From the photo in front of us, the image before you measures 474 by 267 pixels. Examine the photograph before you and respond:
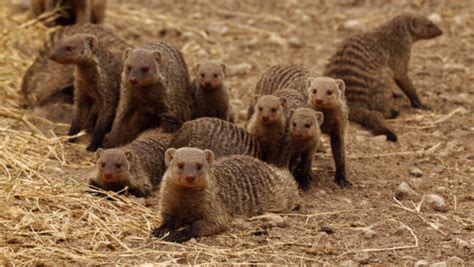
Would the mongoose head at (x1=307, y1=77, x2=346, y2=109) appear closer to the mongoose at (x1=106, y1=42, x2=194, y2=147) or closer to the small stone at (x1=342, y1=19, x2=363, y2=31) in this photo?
the mongoose at (x1=106, y1=42, x2=194, y2=147)

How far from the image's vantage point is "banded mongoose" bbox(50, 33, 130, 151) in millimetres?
6059

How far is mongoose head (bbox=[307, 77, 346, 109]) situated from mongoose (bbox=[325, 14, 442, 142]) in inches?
41.1

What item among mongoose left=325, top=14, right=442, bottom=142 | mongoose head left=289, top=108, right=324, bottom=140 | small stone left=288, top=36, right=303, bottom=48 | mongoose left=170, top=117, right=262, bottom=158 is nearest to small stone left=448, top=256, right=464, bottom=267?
mongoose head left=289, top=108, right=324, bottom=140

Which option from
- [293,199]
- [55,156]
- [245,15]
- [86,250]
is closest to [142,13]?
[245,15]

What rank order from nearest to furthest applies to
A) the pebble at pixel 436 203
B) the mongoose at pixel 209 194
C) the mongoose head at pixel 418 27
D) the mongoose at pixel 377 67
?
the mongoose at pixel 209 194 < the pebble at pixel 436 203 < the mongoose at pixel 377 67 < the mongoose head at pixel 418 27

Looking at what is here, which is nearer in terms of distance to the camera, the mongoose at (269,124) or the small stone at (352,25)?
the mongoose at (269,124)

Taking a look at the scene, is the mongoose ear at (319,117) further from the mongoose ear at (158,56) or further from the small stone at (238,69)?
the small stone at (238,69)

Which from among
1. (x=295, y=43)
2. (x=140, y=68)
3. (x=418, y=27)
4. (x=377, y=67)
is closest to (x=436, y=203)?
(x=140, y=68)

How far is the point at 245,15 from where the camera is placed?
30.5 feet

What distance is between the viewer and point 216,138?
536 cm

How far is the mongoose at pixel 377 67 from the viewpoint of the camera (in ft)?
22.7

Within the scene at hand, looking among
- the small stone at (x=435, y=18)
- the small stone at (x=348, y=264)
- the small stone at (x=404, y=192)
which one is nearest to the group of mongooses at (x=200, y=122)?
the small stone at (x=404, y=192)

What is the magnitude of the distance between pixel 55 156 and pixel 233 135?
113cm

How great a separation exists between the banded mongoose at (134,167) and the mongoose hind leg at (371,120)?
1.60 meters
